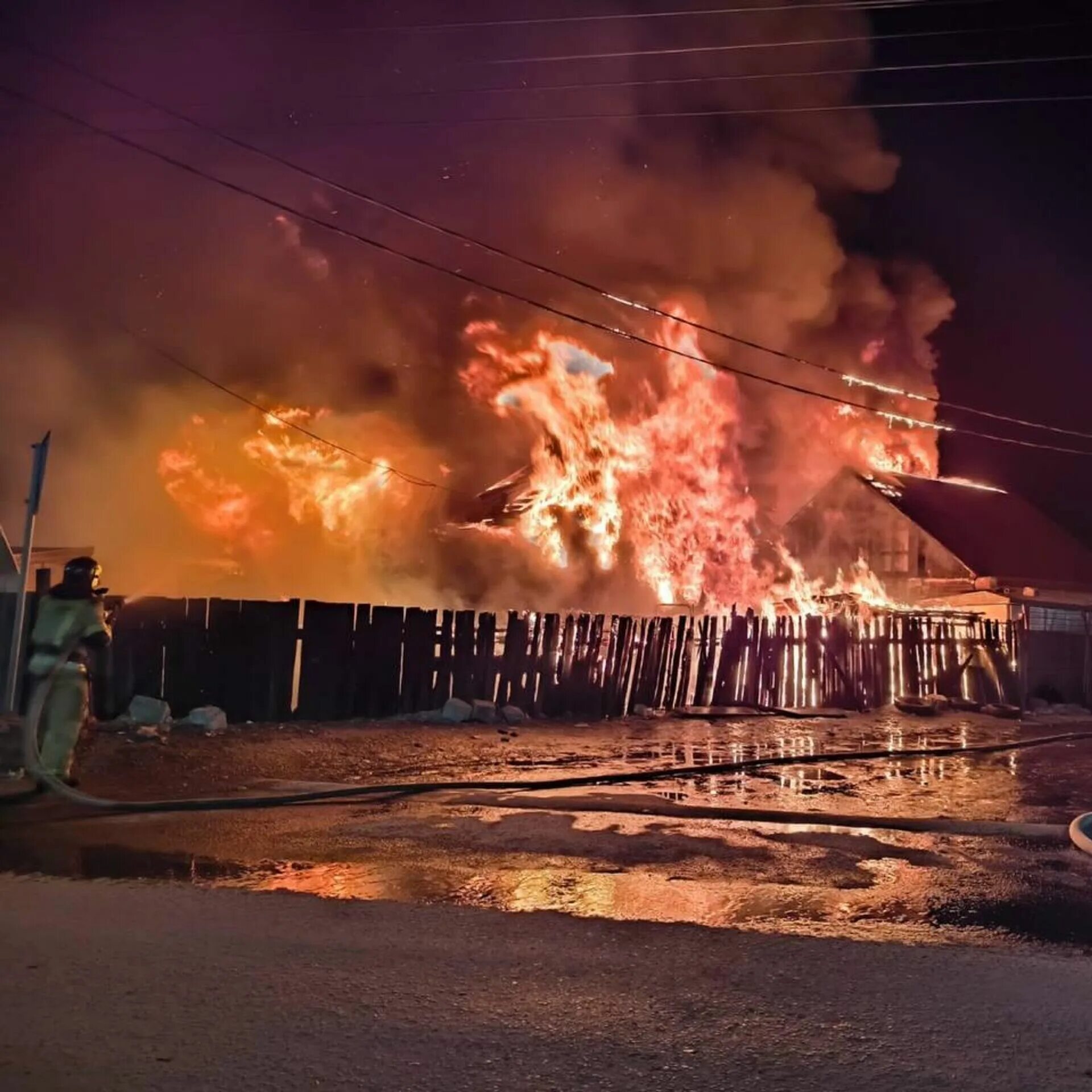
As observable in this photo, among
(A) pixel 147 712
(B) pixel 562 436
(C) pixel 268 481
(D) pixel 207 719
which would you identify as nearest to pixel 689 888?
(D) pixel 207 719

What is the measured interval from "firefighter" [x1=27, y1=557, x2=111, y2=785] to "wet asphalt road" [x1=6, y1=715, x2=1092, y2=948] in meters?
0.51

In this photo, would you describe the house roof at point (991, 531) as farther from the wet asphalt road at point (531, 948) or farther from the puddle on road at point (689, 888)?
the puddle on road at point (689, 888)

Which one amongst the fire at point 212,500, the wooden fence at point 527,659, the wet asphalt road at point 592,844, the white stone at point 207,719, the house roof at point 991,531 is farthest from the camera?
the house roof at point 991,531

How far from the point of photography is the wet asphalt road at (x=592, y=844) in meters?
→ 5.08

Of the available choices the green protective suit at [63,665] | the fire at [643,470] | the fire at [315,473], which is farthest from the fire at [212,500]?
the green protective suit at [63,665]

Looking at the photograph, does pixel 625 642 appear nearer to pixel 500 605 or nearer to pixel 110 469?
pixel 500 605

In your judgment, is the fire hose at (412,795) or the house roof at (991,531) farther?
the house roof at (991,531)

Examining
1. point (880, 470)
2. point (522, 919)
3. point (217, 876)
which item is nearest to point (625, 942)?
point (522, 919)

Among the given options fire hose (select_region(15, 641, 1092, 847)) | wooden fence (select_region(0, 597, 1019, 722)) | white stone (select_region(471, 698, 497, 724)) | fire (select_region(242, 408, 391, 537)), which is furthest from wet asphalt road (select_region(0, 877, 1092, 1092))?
fire (select_region(242, 408, 391, 537))

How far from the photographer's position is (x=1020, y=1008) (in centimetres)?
370

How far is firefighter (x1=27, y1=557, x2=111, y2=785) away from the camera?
755 cm

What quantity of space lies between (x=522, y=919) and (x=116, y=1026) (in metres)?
1.88

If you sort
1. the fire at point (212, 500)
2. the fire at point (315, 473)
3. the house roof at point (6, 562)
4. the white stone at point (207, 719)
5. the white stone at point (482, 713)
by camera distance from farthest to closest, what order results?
the fire at point (212, 500) → the fire at point (315, 473) → the house roof at point (6, 562) → the white stone at point (482, 713) → the white stone at point (207, 719)

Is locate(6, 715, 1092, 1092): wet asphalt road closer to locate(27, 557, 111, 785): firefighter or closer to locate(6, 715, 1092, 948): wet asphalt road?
locate(6, 715, 1092, 948): wet asphalt road
